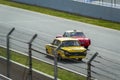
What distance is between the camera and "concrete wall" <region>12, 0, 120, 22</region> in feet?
132

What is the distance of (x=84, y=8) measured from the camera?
144 ft

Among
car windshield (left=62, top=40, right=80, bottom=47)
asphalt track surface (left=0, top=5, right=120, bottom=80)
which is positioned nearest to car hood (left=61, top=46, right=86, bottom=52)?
car windshield (left=62, top=40, right=80, bottom=47)

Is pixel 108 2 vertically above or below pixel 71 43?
below

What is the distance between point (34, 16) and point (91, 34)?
10981 millimetres

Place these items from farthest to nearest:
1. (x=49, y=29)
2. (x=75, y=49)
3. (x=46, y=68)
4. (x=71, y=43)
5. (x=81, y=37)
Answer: (x=49, y=29) < (x=81, y=37) < (x=71, y=43) < (x=75, y=49) < (x=46, y=68)

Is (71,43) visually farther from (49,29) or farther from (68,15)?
(68,15)

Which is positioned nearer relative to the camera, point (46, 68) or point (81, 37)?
point (46, 68)

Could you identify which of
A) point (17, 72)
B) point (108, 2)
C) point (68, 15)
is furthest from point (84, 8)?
point (17, 72)

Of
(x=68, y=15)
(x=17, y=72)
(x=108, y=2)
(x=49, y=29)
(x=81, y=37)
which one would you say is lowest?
(x=68, y=15)

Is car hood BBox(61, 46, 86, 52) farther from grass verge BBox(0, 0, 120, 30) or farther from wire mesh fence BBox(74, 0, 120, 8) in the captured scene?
wire mesh fence BBox(74, 0, 120, 8)

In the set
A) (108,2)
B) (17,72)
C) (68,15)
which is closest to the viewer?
(17,72)

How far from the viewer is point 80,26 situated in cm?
3981

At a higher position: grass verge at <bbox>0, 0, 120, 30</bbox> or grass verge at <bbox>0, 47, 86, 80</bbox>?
grass verge at <bbox>0, 47, 86, 80</bbox>

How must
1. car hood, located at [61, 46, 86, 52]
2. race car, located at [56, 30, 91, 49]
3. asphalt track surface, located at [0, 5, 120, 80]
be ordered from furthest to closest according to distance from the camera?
asphalt track surface, located at [0, 5, 120, 80]
race car, located at [56, 30, 91, 49]
car hood, located at [61, 46, 86, 52]
